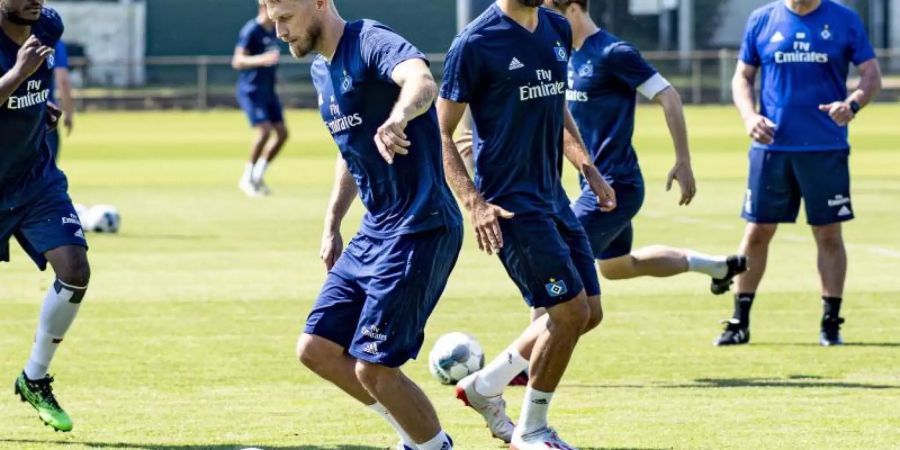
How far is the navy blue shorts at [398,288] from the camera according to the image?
22.7ft

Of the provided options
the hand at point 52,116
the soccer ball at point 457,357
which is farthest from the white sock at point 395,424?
the hand at point 52,116

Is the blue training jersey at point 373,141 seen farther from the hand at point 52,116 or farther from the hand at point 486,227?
the hand at point 52,116

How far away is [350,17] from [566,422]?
46560mm

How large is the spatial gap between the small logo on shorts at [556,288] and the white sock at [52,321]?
2.46 metres

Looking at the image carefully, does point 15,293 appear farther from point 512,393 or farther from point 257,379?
point 512,393

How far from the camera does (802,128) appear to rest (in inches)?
450

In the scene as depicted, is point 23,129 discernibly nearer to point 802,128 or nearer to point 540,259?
point 540,259

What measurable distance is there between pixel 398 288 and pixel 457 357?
2.80m

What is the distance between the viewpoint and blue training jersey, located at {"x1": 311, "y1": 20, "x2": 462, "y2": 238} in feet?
22.4

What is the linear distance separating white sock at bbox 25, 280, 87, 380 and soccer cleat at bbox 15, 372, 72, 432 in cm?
4

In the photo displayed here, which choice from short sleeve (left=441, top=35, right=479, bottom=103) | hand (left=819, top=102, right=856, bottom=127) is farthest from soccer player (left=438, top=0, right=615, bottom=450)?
hand (left=819, top=102, right=856, bottom=127)

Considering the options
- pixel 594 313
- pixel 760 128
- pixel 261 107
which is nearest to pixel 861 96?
pixel 760 128

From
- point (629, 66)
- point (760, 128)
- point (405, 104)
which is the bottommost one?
point (760, 128)

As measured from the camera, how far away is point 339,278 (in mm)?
7191
